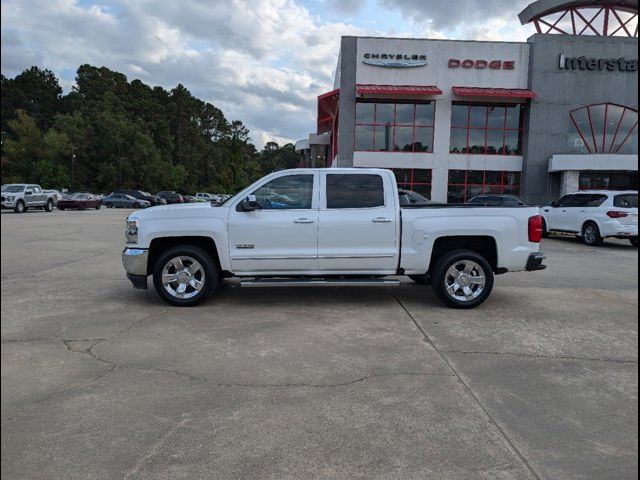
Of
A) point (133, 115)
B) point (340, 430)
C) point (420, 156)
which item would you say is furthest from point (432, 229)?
point (133, 115)

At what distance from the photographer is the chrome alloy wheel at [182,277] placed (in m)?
6.95

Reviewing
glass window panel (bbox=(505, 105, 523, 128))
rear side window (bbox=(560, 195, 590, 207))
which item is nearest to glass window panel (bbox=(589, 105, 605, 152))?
glass window panel (bbox=(505, 105, 523, 128))

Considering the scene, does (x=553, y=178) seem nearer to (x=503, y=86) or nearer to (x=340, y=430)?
(x=503, y=86)

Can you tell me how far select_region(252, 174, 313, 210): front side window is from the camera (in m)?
7.19

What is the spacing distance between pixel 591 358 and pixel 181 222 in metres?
5.14

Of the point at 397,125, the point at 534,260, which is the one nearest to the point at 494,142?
the point at 397,125

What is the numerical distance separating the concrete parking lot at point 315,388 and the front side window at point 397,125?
2691 cm

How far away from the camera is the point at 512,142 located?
34438 millimetres

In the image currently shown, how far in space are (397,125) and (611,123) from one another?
1424cm

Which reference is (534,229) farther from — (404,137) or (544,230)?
(404,137)

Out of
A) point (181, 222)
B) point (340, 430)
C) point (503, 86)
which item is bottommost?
point (340, 430)

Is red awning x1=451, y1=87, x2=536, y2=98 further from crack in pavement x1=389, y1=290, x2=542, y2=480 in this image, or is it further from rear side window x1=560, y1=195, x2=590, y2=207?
crack in pavement x1=389, y1=290, x2=542, y2=480

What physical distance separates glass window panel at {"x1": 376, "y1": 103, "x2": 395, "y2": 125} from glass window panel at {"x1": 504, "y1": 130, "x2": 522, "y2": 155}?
7.93 m

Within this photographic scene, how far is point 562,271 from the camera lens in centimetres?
1112
